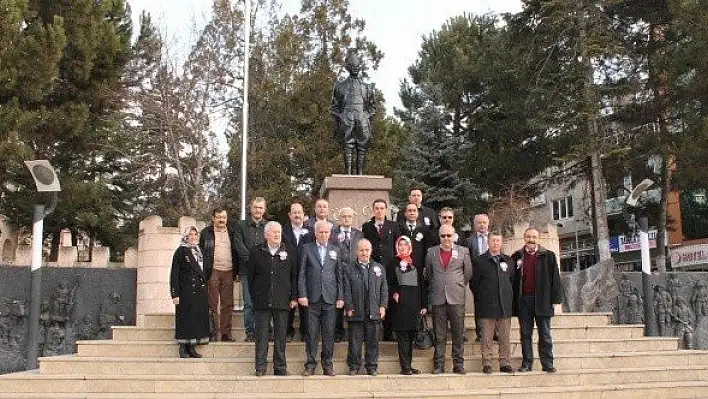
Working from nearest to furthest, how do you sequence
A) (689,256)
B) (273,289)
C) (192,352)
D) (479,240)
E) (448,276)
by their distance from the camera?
(273,289)
(448,276)
(192,352)
(479,240)
(689,256)

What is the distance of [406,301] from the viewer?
7.82m

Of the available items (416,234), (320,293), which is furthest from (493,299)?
(320,293)

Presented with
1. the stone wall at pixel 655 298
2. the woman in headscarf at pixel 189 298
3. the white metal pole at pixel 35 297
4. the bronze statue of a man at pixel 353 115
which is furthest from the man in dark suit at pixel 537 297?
the white metal pole at pixel 35 297

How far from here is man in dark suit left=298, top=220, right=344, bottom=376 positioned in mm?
7656

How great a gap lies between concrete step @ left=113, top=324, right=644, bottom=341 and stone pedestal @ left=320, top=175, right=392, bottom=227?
106 inches

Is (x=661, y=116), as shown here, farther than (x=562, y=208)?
No

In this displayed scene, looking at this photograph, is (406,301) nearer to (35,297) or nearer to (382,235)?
(382,235)

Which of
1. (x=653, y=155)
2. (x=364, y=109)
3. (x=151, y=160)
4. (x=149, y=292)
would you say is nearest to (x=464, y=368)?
(x=364, y=109)

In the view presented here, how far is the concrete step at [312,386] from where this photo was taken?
25.0 ft

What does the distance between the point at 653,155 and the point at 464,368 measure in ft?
52.1

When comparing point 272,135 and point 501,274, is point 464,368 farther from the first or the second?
point 272,135

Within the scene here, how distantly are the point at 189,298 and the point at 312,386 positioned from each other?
182 centimetres

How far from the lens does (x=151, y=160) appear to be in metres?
25.5

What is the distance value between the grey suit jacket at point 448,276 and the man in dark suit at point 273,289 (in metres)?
1.62
